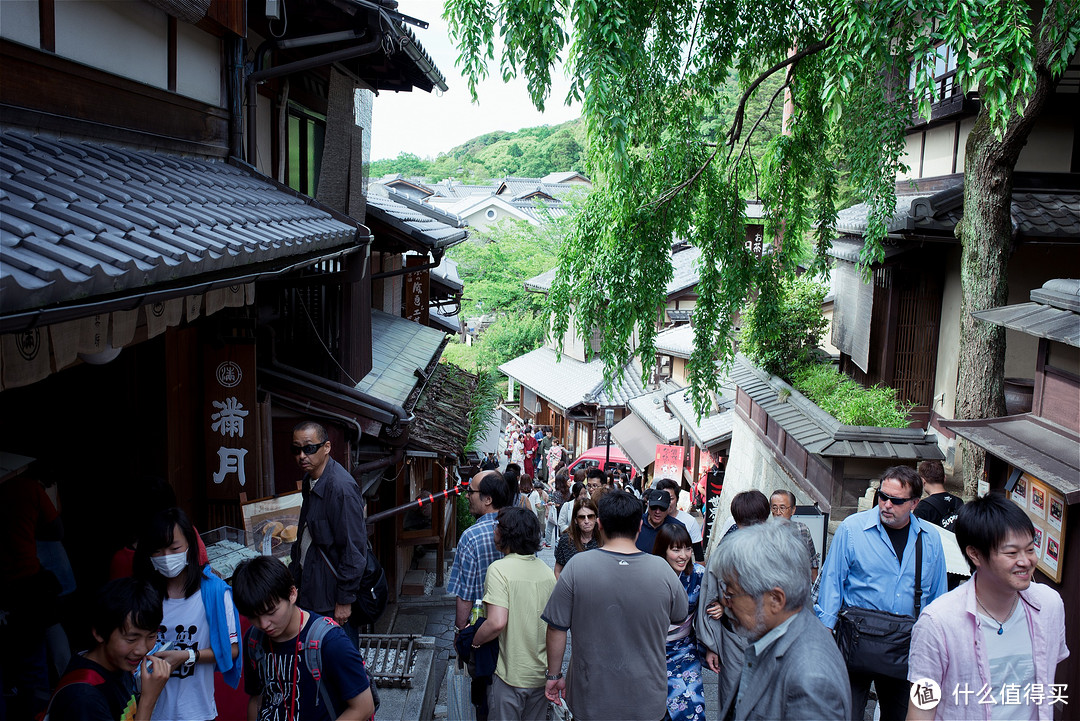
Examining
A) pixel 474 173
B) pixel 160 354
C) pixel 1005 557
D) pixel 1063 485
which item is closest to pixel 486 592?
pixel 1005 557

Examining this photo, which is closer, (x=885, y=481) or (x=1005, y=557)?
(x=1005, y=557)

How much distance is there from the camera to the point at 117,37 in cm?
533

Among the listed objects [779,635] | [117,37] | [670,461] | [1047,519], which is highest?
[117,37]

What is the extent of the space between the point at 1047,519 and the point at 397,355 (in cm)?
968

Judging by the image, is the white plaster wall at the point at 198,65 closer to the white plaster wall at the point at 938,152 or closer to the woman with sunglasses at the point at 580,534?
the woman with sunglasses at the point at 580,534

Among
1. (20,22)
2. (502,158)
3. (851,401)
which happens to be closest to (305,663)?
(20,22)

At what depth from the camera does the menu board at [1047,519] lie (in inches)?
219

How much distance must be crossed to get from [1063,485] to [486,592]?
3925mm

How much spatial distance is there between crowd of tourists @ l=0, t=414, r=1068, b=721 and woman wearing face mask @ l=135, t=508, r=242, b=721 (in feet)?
0.03

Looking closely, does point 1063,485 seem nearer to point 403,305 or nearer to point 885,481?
point 885,481

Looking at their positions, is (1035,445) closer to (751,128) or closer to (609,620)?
(609,620)

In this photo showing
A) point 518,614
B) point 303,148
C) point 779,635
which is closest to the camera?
point 779,635

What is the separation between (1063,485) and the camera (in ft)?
17.2

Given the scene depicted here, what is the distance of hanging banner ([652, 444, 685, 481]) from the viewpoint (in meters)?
19.8
